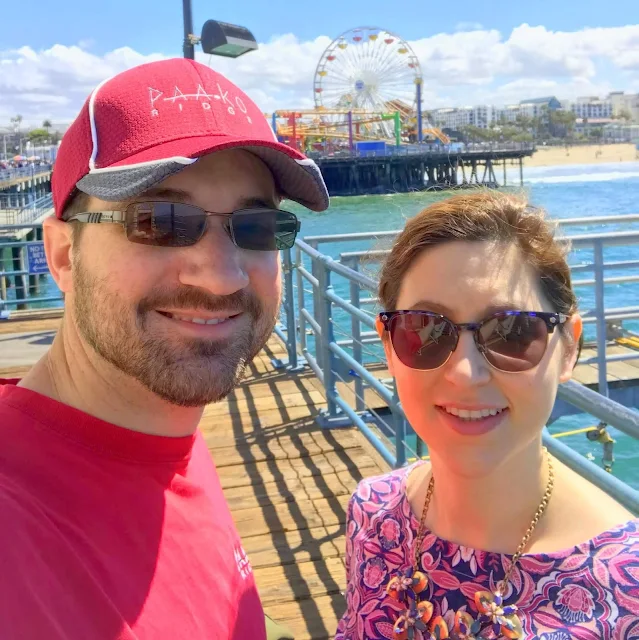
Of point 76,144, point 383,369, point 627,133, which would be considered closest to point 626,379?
point 383,369

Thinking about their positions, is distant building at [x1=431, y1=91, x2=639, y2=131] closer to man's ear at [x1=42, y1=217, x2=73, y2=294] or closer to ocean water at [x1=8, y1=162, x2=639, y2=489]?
ocean water at [x1=8, y1=162, x2=639, y2=489]

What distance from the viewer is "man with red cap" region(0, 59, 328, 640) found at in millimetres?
1163

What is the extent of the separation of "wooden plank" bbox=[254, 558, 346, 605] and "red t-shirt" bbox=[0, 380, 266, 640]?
133 cm

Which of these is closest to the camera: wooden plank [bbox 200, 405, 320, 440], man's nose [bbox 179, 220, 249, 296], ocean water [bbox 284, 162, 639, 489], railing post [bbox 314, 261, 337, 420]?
man's nose [bbox 179, 220, 249, 296]

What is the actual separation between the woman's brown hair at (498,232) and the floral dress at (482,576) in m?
0.43

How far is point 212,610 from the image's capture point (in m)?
1.28

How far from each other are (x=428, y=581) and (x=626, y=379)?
5.55 metres

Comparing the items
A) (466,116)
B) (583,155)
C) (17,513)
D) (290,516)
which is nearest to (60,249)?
(17,513)

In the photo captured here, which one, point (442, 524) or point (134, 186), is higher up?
point (134, 186)

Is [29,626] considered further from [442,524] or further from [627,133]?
[627,133]

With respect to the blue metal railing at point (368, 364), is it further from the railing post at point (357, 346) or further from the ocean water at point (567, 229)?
the ocean water at point (567, 229)

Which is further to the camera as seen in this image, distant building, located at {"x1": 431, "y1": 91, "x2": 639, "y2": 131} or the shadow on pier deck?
distant building, located at {"x1": 431, "y1": 91, "x2": 639, "y2": 131}

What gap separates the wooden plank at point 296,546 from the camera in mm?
2939

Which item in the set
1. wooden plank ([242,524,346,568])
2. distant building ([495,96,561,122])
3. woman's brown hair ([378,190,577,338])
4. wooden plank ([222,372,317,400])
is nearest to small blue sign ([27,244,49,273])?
wooden plank ([222,372,317,400])
